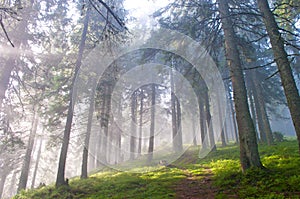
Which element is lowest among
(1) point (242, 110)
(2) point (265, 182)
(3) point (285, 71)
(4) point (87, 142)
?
(2) point (265, 182)

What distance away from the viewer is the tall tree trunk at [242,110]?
22.5 ft

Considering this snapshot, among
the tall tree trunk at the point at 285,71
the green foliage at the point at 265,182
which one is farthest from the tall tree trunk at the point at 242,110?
the tall tree trunk at the point at 285,71

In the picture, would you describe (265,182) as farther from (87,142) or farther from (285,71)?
(87,142)

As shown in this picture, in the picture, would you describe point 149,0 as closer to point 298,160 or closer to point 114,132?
point 298,160

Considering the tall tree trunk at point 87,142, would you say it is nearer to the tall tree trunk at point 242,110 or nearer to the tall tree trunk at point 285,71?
the tall tree trunk at point 242,110

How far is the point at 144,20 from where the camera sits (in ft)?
94.9

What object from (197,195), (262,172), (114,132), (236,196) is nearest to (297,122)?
(262,172)

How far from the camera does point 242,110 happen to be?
7.49 metres

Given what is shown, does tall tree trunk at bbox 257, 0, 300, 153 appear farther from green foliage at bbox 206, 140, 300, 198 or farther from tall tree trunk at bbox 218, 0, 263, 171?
tall tree trunk at bbox 218, 0, 263, 171

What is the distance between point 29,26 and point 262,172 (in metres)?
14.9

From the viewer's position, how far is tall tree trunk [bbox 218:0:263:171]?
6854 millimetres

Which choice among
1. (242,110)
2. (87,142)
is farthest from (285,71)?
(87,142)

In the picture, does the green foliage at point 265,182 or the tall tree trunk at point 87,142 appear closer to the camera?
the green foliage at point 265,182

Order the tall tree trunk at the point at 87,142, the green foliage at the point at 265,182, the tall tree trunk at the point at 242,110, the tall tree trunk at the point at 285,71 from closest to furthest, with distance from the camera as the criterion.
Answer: the green foliage at the point at 265,182 → the tall tree trunk at the point at 285,71 → the tall tree trunk at the point at 242,110 → the tall tree trunk at the point at 87,142
